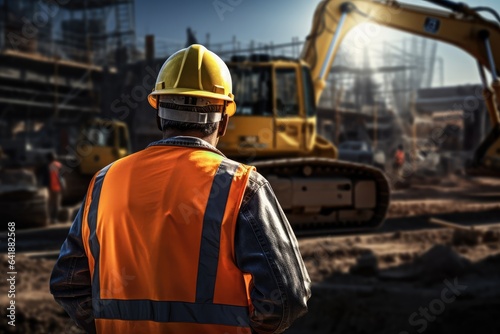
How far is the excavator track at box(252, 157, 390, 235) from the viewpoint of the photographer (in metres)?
7.38

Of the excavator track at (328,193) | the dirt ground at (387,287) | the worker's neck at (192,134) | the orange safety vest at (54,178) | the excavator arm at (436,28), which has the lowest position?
the dirt ground at (387,287)

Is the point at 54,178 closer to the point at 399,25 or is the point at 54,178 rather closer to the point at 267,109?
the point at 267,109

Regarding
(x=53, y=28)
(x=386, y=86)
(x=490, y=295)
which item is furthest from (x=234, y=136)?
(x=386, y=86)

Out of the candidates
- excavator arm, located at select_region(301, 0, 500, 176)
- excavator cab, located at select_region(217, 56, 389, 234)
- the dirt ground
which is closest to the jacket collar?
the dirt ground

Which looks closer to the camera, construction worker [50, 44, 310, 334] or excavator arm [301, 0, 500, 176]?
construction worker [50, 44, 310, 334]

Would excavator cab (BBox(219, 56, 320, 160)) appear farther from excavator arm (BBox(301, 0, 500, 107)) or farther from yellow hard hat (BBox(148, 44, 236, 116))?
yellow hard hat (BBox(148, 44, 236, 116))

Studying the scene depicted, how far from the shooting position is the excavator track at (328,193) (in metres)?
7.38

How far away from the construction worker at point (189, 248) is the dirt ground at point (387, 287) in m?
4.58

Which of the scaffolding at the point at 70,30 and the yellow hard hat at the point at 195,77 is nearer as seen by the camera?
the yellow hard hat at the point at 195,77

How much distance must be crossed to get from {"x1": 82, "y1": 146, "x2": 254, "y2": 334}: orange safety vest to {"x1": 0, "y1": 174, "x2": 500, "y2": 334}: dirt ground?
15.0 ft

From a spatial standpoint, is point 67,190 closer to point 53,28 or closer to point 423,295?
point 423,295

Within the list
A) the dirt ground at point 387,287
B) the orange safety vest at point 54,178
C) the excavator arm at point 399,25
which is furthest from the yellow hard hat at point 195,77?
the orange safety vest at point 54,178

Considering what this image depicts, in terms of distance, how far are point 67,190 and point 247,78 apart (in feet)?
28.6

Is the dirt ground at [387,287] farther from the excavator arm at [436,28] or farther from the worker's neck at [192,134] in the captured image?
the worker's neck at [192,134]
